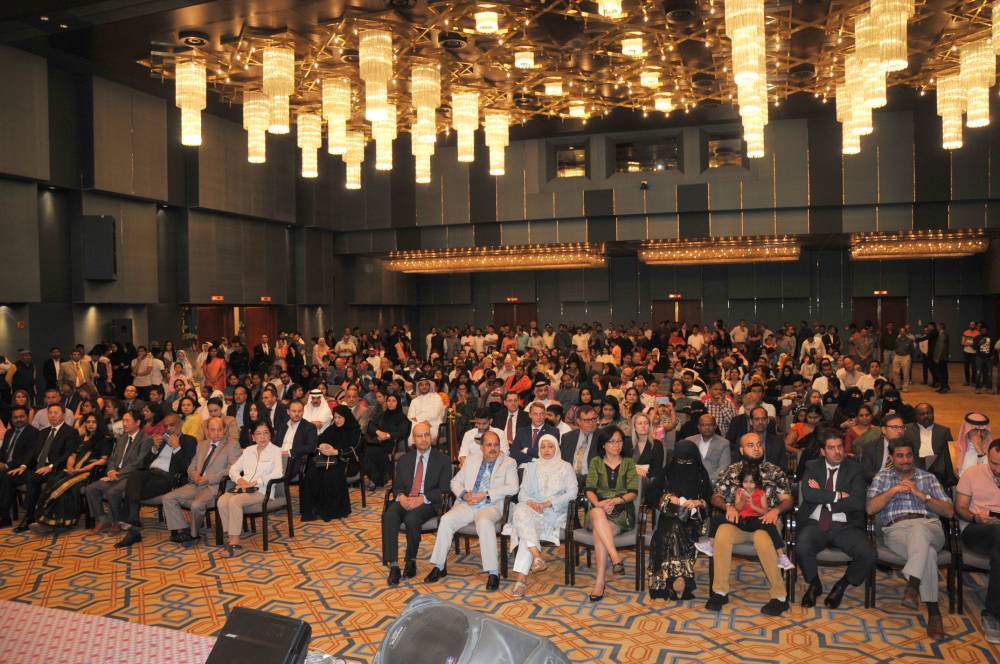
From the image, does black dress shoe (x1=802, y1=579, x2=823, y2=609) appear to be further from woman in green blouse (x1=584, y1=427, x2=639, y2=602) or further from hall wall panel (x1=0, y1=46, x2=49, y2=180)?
hall wall panel (x1=0, y1=46, x2=49, y2=180)

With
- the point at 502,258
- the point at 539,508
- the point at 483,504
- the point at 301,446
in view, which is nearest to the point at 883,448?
the point at 539,508

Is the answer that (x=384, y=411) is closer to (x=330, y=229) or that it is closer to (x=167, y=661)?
(x=167, y=661)

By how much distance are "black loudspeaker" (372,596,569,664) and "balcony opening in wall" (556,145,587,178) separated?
20283mm

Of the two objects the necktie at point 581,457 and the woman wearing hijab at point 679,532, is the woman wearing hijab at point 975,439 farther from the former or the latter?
the necktie at point 581,457

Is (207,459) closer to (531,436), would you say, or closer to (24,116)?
(531,436)

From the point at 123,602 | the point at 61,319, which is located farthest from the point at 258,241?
the point at 123,602

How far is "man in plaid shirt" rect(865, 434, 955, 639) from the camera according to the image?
480cm

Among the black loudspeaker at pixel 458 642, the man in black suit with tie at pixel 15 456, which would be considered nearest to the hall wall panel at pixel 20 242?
the man in black suit with tie at pixel 15 456

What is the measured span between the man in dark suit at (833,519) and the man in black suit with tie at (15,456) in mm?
7532

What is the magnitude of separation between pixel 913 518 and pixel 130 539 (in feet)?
21.6

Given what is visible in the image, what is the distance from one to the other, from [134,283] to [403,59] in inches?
369

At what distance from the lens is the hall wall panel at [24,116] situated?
13430mm

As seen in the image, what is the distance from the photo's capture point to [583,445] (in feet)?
21.6

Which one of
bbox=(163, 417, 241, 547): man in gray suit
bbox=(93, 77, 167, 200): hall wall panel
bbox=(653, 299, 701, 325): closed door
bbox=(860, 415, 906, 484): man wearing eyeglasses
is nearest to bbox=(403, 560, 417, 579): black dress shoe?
bbox=(163, 417, 241, 547): man in gray suit
